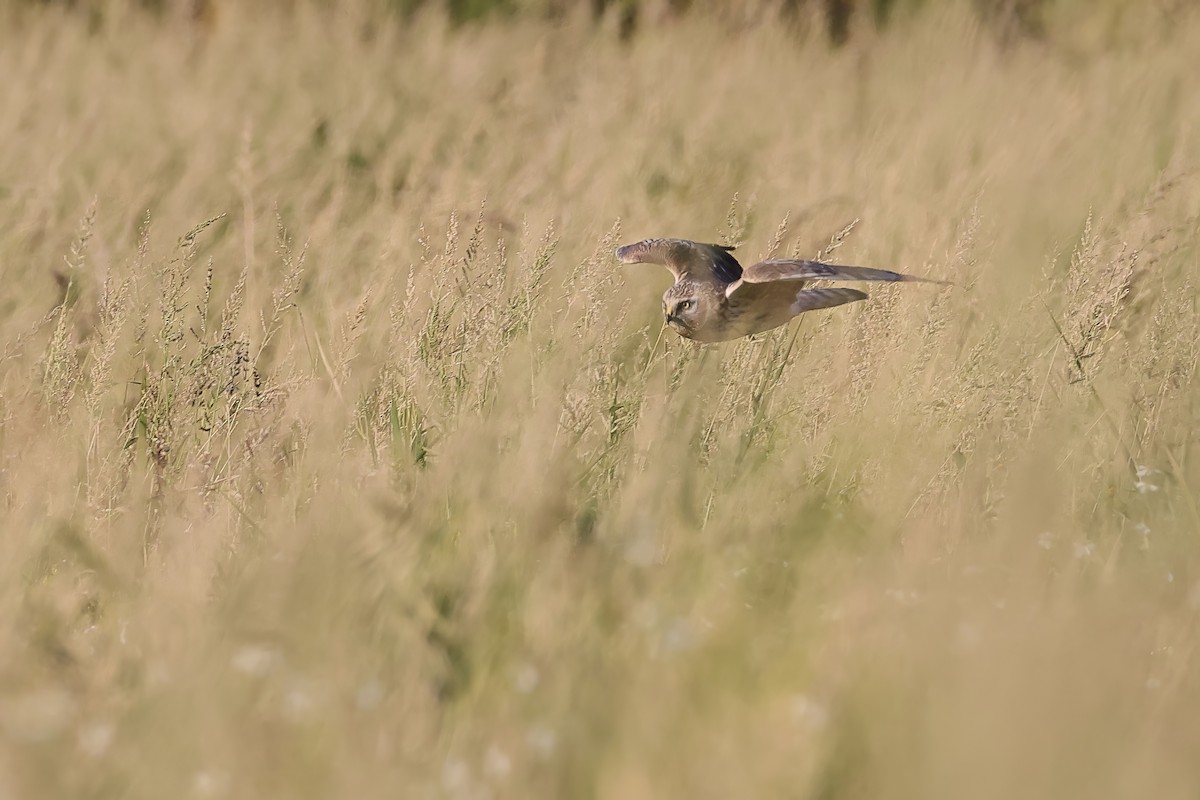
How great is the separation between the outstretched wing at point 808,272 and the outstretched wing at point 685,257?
0.28m

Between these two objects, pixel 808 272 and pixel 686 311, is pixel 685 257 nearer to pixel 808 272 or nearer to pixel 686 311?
pixel 686 311

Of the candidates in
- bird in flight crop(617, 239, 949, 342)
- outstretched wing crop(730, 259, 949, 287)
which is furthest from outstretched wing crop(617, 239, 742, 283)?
outstretched wing crop(730, 259, 949, 287)

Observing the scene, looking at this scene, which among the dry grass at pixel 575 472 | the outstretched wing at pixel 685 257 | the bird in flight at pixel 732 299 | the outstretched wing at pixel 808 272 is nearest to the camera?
the dry grass at pixel 575 472

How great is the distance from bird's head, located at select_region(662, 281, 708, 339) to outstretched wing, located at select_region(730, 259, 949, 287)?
0.18 m

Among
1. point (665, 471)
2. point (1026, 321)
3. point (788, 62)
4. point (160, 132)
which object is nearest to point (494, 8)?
point (788, 62)

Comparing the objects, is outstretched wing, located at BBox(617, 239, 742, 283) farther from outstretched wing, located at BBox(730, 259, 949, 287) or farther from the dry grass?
outstretched wing, located at BBox(730, 259, 949, 287)

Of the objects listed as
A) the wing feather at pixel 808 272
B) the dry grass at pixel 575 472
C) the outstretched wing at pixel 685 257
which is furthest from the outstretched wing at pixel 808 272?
the outstretched wing at pixel 685 257

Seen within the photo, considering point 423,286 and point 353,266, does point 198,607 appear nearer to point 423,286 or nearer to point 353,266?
point 423,286

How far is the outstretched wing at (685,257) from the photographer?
8.97 feet

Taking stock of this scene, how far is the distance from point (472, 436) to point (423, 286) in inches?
42.8

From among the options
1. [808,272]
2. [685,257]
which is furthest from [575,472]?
[685,257]

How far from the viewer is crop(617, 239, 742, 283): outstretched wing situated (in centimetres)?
273

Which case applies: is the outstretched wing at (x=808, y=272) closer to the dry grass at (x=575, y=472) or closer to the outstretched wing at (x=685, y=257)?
the dry grass at (x=575, y=472)

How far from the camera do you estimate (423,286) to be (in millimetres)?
2758
